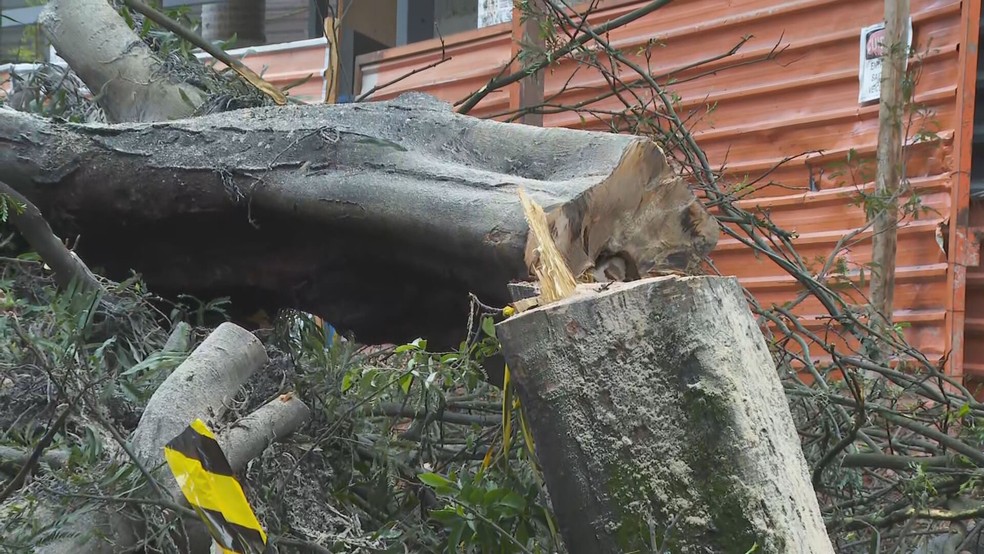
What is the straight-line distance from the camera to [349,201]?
2086mm

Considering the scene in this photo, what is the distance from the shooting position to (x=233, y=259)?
2.38 m

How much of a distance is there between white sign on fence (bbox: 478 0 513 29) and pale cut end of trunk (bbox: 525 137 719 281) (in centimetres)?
406

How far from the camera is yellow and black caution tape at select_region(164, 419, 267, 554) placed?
4.26 feet

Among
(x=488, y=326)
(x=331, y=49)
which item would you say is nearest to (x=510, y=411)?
(x=488, y=326)

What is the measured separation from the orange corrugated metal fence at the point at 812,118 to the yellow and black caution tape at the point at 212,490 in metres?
2.68

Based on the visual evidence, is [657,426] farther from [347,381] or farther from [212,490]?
[347,381]

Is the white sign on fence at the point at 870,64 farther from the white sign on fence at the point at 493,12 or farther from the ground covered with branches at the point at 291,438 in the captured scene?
the ground covered with branches at the point at 291,438

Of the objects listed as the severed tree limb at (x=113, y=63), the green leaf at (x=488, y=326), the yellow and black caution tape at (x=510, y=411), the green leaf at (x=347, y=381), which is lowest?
the green leaf at (x=347, y=381)

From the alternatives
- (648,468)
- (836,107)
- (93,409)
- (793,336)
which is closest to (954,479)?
(793,336)

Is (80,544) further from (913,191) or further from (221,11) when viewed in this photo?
(221,11)

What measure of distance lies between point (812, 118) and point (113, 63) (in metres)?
3.13

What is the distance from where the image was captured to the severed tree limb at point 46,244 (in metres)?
1.72

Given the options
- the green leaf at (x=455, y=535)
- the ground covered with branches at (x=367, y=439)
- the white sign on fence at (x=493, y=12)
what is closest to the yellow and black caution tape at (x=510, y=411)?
the ground covered with branches at (x=367, y=439)

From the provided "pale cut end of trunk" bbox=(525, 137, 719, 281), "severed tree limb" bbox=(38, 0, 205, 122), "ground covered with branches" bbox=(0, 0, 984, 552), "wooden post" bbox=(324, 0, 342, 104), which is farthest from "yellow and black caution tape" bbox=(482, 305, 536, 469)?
"wooden post" bbox=(324, 0, 342, 104)
